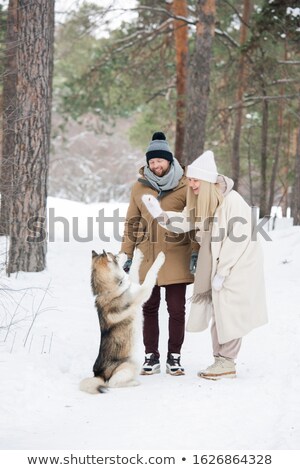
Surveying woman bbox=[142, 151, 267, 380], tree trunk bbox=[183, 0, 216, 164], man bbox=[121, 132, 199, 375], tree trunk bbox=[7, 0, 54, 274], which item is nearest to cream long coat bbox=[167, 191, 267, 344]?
woman bbox=[142, 151, 267, 380]

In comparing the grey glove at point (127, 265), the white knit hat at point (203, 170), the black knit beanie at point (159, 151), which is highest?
the black knit beanie at point (159, 151)

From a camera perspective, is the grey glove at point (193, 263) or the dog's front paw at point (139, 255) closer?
the grey glove at point (193, 263)

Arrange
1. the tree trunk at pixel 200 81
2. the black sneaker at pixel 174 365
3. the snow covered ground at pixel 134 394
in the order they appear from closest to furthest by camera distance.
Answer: the snow covered ground at pixel 134 394 → the black sneaker at pixel 174 365 → the tree trunk at pixel 200 81

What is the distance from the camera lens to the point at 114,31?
17203 mm

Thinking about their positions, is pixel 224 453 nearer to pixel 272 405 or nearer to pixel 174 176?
pixel 272 405

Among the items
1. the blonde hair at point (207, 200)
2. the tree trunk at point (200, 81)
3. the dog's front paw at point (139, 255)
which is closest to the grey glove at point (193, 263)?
the blonde hair at point (207, 200)

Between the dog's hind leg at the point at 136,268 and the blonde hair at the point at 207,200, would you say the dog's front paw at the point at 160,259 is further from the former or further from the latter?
the blonde hair at the point at 207,200

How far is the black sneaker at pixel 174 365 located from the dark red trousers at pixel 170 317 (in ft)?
0.15

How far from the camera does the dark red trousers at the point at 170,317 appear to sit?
556cm

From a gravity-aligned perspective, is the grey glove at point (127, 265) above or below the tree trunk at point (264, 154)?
below

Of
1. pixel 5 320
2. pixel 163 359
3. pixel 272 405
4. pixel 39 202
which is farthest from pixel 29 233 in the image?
pixel 272 405

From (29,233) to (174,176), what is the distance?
399cm

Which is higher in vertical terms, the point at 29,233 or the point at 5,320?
the point at 29,233

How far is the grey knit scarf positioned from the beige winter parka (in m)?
0.06
